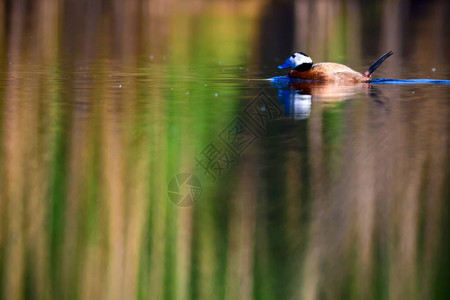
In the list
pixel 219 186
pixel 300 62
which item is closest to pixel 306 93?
pixel 300 62

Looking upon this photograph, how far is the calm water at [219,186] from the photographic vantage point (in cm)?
484

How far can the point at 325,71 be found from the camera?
12875mm

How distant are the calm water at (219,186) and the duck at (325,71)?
38 centimetres

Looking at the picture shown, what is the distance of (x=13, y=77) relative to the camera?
1284 cm

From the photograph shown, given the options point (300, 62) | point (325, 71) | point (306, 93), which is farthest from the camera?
point (300, 62)

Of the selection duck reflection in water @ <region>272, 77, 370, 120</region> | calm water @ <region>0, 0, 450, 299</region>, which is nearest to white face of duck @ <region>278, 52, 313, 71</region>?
duck reflection in water @ <region>272, 77, 370, 120</region>

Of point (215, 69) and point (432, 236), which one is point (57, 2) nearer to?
point (215, 69)

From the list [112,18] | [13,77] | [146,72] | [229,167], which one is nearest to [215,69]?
[146,72]

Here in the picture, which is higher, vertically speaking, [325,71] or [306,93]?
[325,71]

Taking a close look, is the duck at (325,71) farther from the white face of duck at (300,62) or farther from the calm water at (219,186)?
the calm water at (219,186)

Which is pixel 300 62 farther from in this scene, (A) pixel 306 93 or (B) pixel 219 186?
(B) pixel 219 186

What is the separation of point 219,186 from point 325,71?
6.68 m

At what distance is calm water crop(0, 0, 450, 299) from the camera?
4.84m

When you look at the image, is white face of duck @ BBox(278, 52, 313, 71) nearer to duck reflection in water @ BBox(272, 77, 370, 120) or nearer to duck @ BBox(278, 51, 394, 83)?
duck @ BBox(278, 51, 394, 83)
